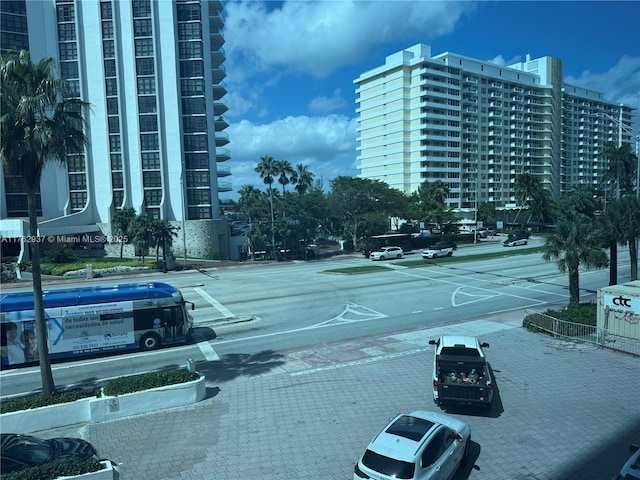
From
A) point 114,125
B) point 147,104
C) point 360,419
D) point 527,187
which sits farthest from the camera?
point 527,187

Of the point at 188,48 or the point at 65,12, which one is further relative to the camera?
the point at 188,48

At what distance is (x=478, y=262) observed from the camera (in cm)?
4625

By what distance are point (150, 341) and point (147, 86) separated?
53.8 meters

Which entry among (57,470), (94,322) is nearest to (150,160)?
(94,322)

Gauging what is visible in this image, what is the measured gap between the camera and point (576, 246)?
21.6m

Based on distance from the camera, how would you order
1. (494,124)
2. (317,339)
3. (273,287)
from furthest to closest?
(494,124), (273,287), (317,339)

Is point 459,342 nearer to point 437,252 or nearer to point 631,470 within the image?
point 631,470

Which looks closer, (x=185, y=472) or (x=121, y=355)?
(x=185, y=472)

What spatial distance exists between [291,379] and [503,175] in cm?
12076

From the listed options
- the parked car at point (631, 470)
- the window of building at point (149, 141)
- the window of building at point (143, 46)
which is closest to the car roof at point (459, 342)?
the parked car at point (631, 470)

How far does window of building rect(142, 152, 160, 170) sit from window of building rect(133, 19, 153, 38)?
55.7ft

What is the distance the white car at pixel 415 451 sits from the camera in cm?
841

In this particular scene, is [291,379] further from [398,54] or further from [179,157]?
[398,54]

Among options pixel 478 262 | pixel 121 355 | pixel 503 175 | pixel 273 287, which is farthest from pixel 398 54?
pixel 121 355
